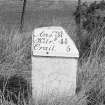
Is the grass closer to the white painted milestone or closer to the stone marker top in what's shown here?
the white painted milestone

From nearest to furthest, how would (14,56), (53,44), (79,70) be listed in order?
(53,44)
(79,70)
(14,56)

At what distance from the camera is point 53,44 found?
Answer: 99.7 inches

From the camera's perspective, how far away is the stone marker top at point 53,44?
2.52 meters

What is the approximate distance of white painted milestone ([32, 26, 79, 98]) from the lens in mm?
2521

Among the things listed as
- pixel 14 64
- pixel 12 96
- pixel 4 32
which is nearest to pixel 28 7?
pixel 4 32

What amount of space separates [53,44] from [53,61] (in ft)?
0.52

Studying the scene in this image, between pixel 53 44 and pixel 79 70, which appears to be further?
pixel 79 70

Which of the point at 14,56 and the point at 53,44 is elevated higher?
the point at 53,44

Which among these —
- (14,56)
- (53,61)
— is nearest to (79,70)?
(53,61)

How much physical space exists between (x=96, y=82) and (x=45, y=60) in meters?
0.77

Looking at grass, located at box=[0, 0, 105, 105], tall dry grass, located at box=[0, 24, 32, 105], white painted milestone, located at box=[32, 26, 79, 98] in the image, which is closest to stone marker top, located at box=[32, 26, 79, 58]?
white painted milestone, located at box=[32, 26, 79, 98]

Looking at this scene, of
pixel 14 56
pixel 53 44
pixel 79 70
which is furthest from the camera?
pixel 14 56

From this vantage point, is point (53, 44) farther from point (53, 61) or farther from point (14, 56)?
point (14, 56)

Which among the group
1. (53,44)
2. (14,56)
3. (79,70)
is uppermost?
(53,44)
